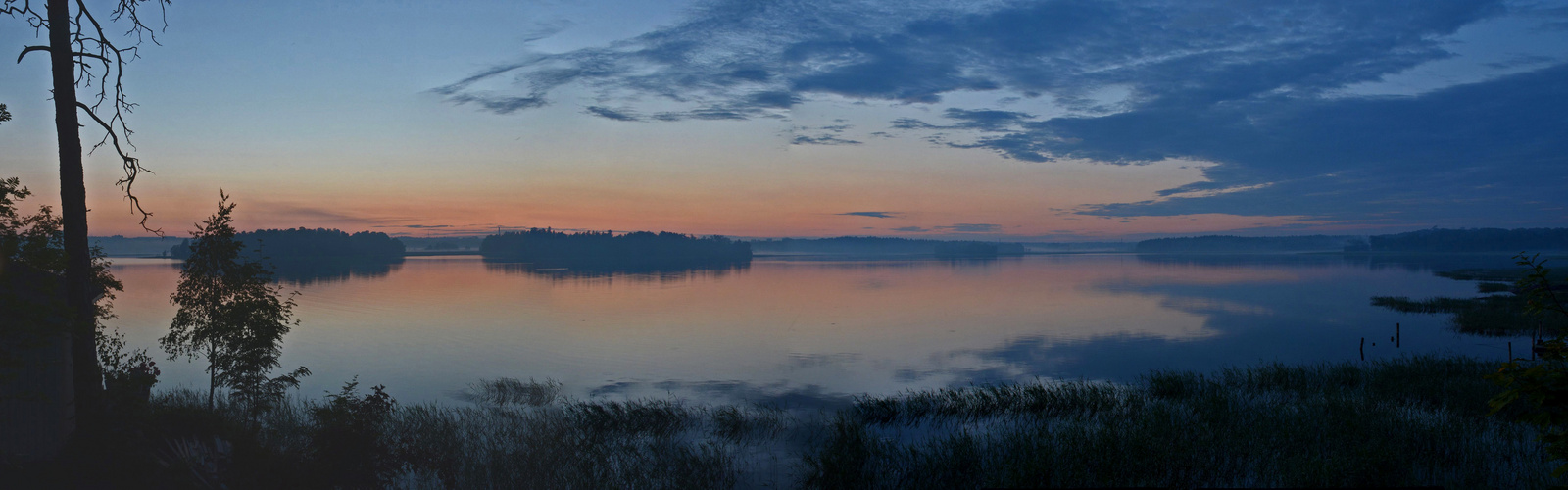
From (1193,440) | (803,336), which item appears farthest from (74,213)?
(803,336)

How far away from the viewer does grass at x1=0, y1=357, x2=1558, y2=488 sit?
15289mm

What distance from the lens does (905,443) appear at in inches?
831

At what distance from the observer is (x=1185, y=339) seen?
46.7 meters

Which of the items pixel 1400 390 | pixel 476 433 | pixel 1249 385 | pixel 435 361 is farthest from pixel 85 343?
pixel 1400 390

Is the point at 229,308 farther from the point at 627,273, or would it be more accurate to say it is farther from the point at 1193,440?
the point at 627,273

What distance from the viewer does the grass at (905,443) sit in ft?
50.2

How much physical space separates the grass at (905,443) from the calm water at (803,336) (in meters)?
6.84

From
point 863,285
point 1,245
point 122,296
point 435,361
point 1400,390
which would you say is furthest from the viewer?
point 863,285

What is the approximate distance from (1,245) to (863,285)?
10035cm

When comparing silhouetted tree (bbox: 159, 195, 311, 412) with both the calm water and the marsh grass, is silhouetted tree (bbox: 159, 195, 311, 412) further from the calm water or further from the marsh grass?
the marsh grass

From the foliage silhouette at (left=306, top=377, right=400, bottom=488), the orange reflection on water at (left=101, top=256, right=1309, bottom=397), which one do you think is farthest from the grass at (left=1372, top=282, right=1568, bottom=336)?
the foliage silhouette at (left=306, top=377, right=400, bottom=488)

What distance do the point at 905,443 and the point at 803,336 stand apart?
3067 cm

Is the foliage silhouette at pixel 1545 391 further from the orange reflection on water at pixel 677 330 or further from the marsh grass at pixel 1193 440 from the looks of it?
the orange reflection on water at pixel 677 330

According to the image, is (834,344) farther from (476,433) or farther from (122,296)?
(122,296)
